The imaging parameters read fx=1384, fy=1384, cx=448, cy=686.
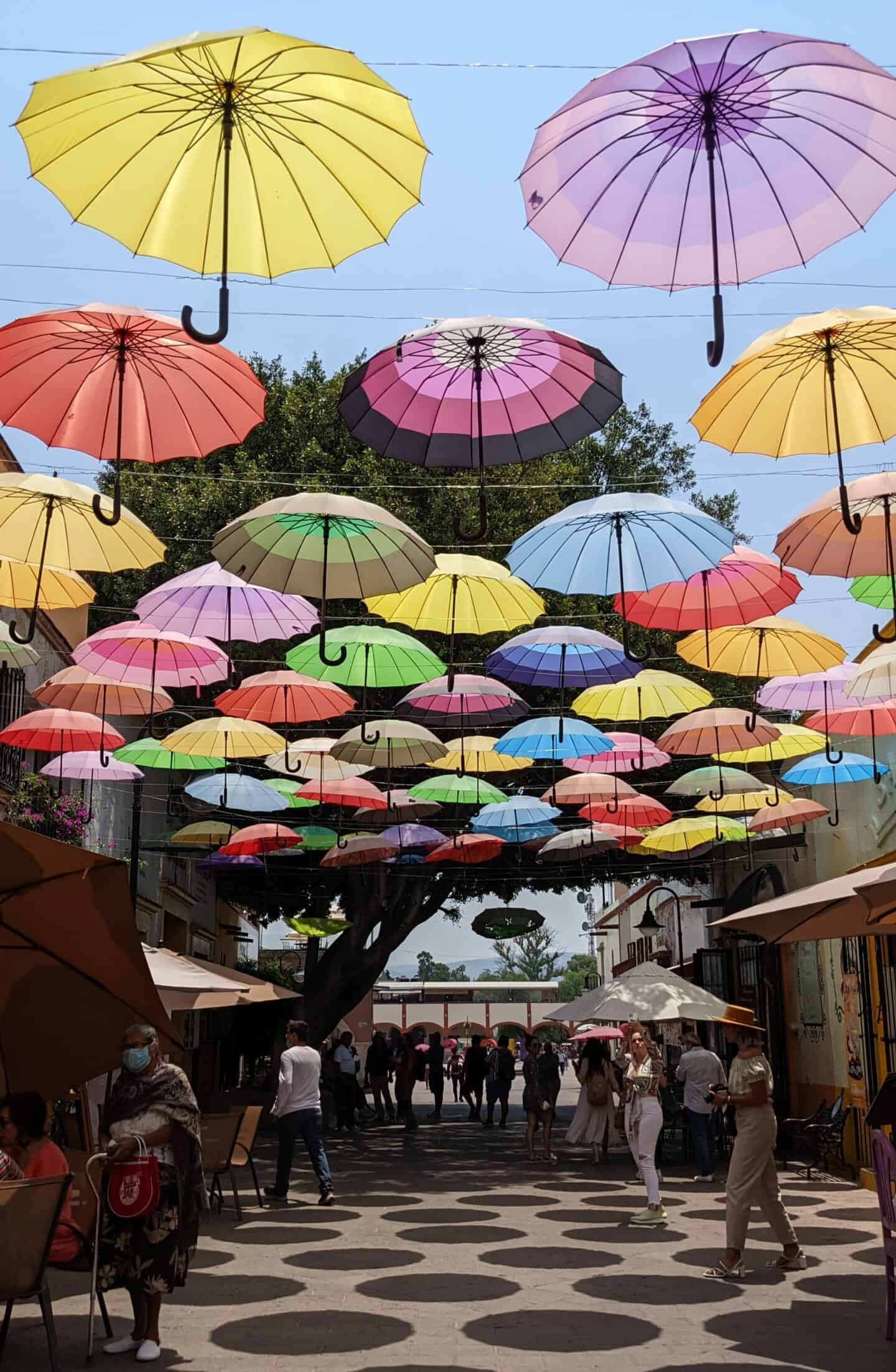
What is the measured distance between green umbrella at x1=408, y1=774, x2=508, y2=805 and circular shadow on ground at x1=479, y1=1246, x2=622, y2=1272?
9.03m

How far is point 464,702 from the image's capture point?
17.8 meters

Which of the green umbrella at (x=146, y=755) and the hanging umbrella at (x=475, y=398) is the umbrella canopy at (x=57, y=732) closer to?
the green umbrella at (x=146, y=755)

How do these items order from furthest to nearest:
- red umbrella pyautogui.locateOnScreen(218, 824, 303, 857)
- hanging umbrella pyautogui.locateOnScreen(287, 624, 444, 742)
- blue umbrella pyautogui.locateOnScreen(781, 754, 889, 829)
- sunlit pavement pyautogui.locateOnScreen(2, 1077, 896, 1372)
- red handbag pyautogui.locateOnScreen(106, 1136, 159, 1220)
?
1. red umbrella pyautogui.locateOnScreen(218, 824, 303, 857)
2. blue umbrella pyautogui.locateOnScreen(781, 754, 889, 829)
3. hanging umbrella pyautogui.locateOnScreen(287, 624, 444, 742)
4. sunlit pavement pyautogui.locateOnScreen(2, 1077, 896, 1372)
5. red handbag pyautogui.locateOnScreen(106, 1136, 159, 1220)

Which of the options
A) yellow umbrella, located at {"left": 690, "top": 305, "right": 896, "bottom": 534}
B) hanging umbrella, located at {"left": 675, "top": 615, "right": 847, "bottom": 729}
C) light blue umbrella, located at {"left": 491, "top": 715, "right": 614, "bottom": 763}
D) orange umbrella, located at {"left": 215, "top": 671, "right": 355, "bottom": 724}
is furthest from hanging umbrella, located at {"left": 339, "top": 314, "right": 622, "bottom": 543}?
light blue umbrella, located at {"left": 491, "top": 715, "right": 614, "bottom": 763}

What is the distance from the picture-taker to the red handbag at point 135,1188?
716cm

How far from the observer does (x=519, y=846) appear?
1009 inches

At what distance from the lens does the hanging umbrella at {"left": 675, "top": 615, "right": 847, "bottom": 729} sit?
1416 cm

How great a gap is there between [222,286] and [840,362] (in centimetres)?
408

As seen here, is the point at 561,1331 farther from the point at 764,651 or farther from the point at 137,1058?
the point at 764,651

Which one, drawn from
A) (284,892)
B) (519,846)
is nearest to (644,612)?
(519,846)

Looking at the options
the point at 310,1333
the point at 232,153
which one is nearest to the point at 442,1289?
the point at 310,1333

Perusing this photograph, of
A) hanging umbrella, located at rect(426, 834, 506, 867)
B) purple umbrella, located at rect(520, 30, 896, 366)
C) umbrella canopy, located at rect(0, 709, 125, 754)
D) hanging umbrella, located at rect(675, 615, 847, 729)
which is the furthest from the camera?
hanging umbrella, located at rect(426, 834, 506, 867)

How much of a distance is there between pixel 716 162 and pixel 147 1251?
6187 millimetres

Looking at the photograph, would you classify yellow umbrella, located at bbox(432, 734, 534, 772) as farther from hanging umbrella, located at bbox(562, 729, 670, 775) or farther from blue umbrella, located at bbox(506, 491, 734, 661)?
blue umbrella, located at bbox(506, 491, 734, 661)
